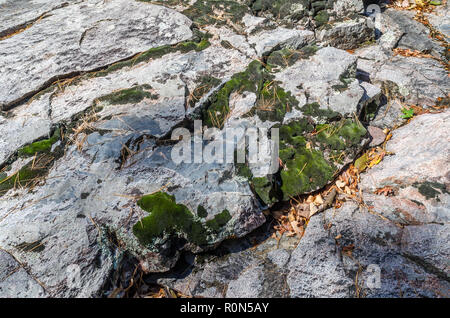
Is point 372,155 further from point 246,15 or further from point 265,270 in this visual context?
point 246,15

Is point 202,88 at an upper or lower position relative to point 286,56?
lower

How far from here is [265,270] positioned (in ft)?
6.93

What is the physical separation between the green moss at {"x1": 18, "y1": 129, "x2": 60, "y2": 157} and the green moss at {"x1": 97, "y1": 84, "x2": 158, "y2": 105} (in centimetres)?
66

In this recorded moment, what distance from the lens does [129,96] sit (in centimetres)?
284

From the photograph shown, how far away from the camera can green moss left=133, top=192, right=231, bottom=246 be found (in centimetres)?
206

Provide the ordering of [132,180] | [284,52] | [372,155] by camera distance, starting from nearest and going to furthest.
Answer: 1. [132,180]
2. [372,155]
3. [284,52]

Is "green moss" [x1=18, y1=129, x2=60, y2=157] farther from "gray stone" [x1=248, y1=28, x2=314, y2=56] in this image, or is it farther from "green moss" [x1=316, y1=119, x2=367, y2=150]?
"green moss" [x1=316, y1=119, x2=367, y2=150]

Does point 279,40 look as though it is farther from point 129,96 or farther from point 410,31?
point 410,31

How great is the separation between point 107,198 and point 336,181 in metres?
2.06

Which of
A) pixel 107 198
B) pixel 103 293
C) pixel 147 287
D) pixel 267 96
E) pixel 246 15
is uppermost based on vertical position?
pixel 246 15

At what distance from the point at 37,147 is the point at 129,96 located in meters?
1.01

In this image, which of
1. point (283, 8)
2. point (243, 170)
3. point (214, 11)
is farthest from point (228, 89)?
point (283, 8)

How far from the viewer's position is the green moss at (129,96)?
282cm

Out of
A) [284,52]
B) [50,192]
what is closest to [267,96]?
[284,52]
